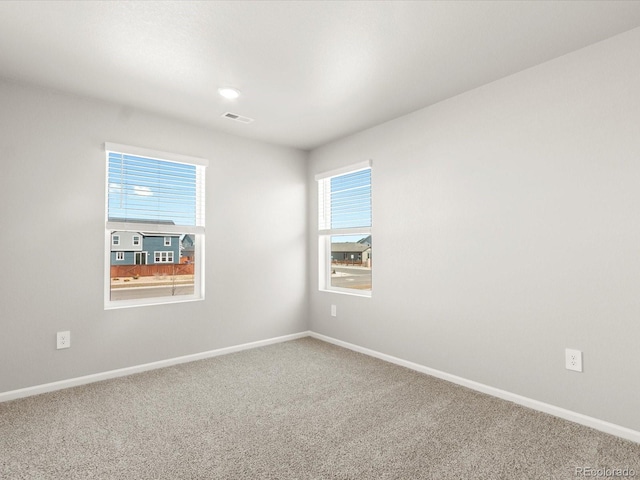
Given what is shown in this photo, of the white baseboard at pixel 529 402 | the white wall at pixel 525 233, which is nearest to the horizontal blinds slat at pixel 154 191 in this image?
the white wall at pixel 525 233

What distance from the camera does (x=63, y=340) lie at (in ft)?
9.20

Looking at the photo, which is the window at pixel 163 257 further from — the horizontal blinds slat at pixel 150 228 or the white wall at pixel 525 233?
the white wall at pixel 525 233

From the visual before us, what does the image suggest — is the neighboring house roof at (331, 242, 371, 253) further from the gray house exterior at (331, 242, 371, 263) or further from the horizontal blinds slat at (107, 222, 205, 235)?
the horizontal blinds slat at (107, 222, 205, 235)

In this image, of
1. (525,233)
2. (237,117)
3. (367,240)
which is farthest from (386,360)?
(237,117)

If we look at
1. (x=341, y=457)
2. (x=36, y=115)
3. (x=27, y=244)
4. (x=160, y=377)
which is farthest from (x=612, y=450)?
(x=36, y=115)

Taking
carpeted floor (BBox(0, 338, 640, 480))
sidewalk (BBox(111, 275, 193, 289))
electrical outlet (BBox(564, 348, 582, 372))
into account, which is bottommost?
carpeted floor (BBox(0, 338, 640, 480))

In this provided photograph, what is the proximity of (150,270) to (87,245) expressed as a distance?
0.60m

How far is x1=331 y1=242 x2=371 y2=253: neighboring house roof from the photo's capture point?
12.7 feet

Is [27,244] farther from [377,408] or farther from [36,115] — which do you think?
[377,408]

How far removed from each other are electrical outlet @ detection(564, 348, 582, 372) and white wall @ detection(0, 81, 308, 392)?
9.25 feet

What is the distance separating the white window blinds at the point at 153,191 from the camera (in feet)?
10.3

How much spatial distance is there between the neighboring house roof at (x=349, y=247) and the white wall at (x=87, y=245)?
0.85m

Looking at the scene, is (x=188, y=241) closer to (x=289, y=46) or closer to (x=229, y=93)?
(x=229, y=93)

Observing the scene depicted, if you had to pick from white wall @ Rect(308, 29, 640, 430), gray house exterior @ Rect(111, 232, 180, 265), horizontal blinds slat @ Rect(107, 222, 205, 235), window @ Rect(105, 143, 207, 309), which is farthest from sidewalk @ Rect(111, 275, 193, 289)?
white wall @ Rect(308, 29, 640, 430)
